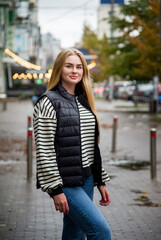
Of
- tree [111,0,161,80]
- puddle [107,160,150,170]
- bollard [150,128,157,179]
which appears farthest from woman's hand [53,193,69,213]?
tree [111,0,161,80]

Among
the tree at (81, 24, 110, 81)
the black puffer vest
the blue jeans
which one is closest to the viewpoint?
the blue jeans

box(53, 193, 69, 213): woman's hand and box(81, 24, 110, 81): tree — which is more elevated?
box(81, 24, 110, 81): tree

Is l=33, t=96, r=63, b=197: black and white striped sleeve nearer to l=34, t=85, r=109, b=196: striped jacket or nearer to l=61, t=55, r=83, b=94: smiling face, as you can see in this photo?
l=34, t=85, r=109, b=196: striped jacket

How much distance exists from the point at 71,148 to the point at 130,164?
7.94 metres

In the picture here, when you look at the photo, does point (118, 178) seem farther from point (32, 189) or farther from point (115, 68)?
point (115, 68)

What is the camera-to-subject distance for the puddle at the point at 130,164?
1081 cm

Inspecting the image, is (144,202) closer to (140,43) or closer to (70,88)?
(70,88)

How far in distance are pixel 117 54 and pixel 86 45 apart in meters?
40.4

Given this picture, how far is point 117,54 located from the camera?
32.0m

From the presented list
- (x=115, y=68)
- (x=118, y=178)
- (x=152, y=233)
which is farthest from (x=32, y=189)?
(x=115, y=68)

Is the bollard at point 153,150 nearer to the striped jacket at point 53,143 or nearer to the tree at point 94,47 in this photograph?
the striped jacket at point 53,143

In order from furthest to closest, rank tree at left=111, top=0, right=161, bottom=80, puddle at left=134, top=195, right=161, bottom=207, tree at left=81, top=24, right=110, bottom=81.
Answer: tree at left=81, top=24, right=110, bottom=81 < tree at left=111, top=0, right=161, bottom=80 < puddle at left=134, top=195, right=161, bottom=207

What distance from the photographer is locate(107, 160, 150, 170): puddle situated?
10812 mm

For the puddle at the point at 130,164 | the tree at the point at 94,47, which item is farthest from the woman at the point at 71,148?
the tree at the point at 94,47
